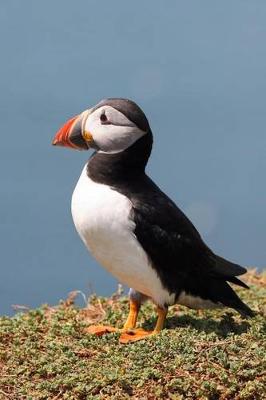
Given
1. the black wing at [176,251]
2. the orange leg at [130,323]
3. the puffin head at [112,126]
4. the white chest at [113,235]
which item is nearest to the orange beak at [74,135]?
the puffin head at [112,126]

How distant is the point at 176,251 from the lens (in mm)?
6285

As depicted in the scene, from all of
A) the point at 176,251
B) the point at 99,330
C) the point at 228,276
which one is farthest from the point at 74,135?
the point at 228,276

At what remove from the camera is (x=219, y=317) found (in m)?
7.36

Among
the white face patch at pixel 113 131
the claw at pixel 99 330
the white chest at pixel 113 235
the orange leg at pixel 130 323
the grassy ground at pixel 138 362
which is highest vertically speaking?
the white face patch at pixel 113 131

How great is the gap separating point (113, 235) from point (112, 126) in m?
0.80

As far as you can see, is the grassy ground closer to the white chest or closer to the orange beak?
the white chest

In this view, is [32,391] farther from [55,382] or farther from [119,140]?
[119,140]

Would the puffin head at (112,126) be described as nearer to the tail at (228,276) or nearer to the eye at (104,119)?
the eye at (104,119)

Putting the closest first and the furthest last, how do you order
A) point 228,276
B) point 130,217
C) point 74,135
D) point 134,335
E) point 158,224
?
point 130,217 < point 158,224 < point 134,335 < point 74,135 < point 228,276

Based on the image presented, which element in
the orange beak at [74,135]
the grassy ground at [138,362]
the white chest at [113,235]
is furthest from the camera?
the orange beak at [74,135]

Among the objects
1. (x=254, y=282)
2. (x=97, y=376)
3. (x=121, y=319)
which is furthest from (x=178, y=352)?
(x=254, y=282)

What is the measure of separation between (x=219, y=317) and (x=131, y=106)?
2155mm

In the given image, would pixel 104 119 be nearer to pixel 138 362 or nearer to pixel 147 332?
pixel 147 332

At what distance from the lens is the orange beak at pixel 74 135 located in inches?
253
